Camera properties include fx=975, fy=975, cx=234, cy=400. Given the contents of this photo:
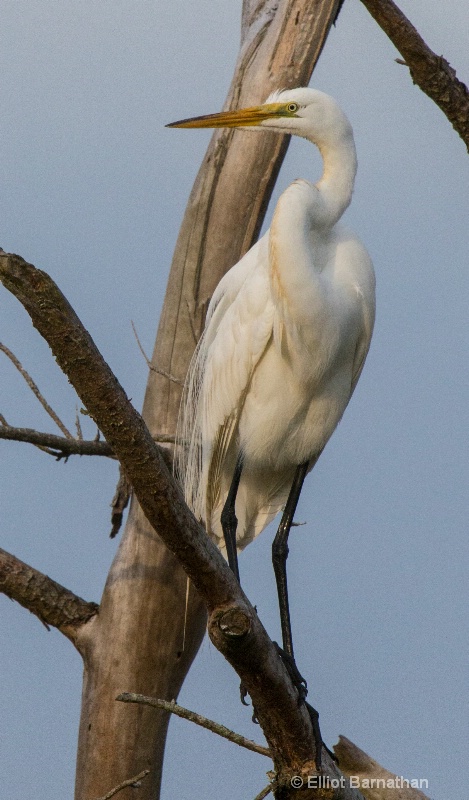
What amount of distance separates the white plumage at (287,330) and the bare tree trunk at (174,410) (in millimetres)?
456

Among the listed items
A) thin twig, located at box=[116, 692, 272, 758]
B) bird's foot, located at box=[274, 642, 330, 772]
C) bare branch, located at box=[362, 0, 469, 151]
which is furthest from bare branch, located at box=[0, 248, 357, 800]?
bare branch, located at box=[362, 0, 469, 151]

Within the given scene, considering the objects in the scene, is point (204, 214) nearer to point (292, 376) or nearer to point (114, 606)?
point (292, 376)

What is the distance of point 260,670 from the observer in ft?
6.90

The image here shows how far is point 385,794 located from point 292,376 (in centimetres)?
124

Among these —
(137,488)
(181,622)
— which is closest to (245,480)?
(181,622)

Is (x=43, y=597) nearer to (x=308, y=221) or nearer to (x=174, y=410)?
(x=174, y=410)

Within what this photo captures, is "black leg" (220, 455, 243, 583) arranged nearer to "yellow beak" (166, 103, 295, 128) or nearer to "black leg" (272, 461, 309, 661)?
"black leg" (272, 461, 309, 661)

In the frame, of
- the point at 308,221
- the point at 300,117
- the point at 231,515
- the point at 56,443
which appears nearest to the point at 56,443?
the point at 56,443

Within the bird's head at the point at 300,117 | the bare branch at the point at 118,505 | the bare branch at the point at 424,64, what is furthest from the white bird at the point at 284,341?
the bare branch at the point at 424,64

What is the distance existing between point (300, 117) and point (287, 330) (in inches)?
26.4

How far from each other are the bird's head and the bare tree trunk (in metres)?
0.65

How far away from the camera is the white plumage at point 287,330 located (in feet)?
9.43

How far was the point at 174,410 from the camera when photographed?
3.76 metres

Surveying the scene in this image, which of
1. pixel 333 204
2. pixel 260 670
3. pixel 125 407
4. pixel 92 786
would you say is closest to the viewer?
pixel 125 407
